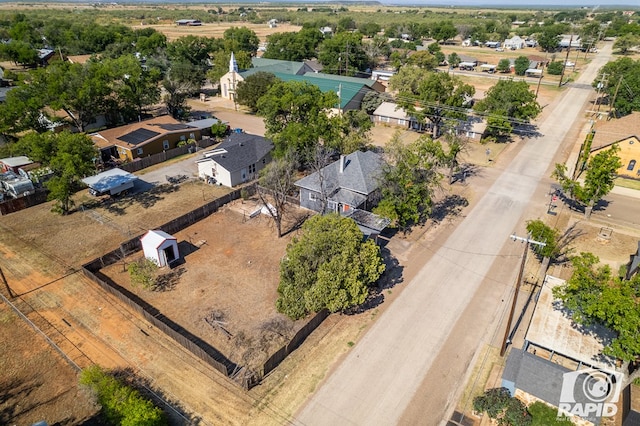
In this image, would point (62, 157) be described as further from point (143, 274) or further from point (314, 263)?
point (314, 263)

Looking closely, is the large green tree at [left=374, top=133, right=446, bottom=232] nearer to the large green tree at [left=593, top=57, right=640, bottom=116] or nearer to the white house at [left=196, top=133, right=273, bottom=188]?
the white house at [left=196, top=133, right=273, bottom=188]

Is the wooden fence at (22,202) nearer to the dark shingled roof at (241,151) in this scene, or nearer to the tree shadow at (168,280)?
the dark shingled roof at (241,151)

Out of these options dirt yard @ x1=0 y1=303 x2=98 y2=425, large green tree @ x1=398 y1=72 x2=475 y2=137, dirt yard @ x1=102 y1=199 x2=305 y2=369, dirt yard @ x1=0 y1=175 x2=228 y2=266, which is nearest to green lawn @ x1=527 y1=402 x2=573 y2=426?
dirt yard @ x1=102 y1=199 x2=305 y2=369

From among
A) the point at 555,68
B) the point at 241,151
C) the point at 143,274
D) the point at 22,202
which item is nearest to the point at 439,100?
the point at 241,151

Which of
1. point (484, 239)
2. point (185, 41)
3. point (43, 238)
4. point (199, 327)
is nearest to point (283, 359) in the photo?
point (199, 327)

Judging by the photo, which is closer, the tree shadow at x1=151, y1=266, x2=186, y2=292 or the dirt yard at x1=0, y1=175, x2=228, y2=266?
the tree shadow at x1=151, y1=266, x2=186, y2=292

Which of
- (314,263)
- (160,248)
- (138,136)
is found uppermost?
(314,263)

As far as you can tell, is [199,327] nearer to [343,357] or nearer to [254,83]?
[343,357]
